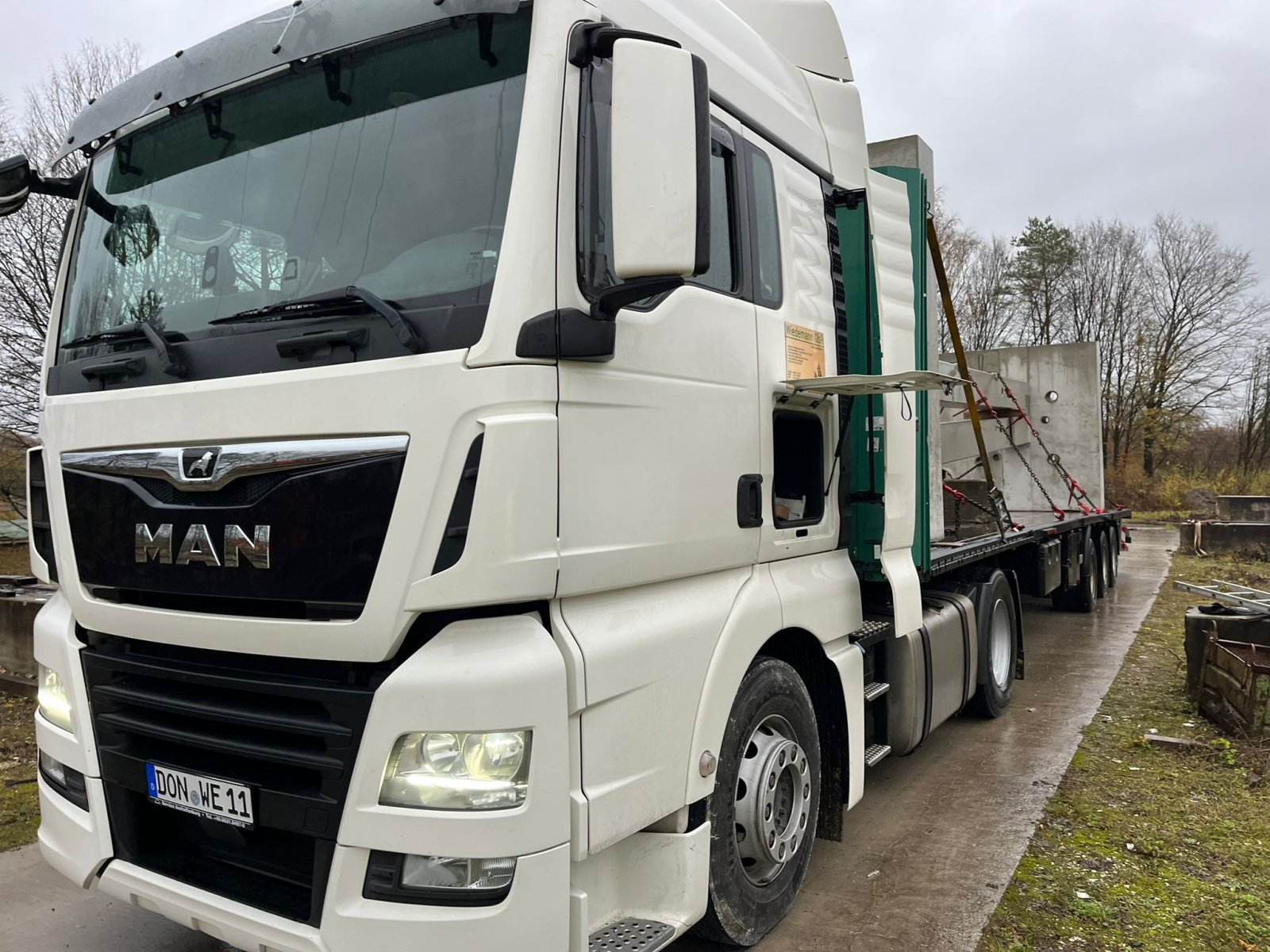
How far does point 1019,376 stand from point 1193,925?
25.2 ft

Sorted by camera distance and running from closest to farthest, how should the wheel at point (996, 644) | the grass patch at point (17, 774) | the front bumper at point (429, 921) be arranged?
the front bumper at point (429, 921), the grass patch at point (17, 774), the wheel at point (996, 644)

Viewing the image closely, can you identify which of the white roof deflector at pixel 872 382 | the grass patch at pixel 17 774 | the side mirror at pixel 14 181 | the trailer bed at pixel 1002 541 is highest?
the side mirror at pixel 14 181

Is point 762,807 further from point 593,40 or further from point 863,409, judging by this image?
point 593,40

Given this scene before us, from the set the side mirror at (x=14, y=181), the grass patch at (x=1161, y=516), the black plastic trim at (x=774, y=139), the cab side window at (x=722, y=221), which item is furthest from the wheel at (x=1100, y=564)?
the grass patch at (x=1161, y=516)

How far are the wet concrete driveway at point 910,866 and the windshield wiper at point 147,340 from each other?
2065 mm

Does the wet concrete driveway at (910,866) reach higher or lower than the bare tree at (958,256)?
lower

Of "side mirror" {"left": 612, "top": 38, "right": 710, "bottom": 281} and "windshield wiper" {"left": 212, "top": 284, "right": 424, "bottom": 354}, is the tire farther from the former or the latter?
"windshield wiper" {"left": 212, "top": 284, "right": 424, "bottom": 354}

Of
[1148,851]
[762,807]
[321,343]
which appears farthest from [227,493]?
[1148,851]

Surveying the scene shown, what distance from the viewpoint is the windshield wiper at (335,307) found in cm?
214

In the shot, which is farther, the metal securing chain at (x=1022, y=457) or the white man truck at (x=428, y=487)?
the metal securing chain at (x=1022, y=457)

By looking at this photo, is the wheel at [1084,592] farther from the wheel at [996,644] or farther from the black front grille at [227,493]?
the black front grille at [227,493]

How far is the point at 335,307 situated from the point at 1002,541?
520cm

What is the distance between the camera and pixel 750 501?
9.90ft

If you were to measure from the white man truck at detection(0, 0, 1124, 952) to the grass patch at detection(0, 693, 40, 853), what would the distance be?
1.85m
